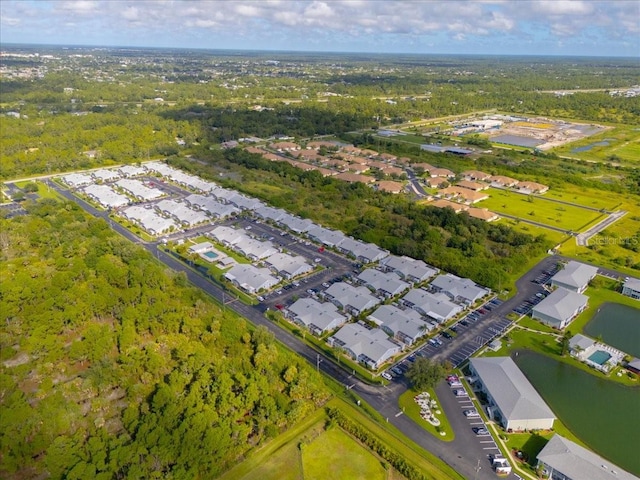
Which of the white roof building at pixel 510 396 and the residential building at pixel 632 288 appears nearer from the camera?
the white roof building at pixel 510 396

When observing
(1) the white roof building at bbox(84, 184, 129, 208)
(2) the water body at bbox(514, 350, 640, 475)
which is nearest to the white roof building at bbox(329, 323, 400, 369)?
(2) the water body at bbox(514, 350, 640, 475)

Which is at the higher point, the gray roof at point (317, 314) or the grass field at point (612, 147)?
the grass field at point (612, 147)

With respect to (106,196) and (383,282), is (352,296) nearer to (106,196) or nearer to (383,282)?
(383,282)

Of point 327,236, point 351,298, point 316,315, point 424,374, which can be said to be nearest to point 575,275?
point 351,298

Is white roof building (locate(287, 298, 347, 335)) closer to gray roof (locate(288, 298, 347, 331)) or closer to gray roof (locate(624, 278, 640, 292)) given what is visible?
gray roof (locate(288, 298, 347, 331))

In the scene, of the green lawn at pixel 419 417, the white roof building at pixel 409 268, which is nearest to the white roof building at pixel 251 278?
the white roof building at pixel 409 268

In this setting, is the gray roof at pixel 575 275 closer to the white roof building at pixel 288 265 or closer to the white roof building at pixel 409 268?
the white roof building at pixel 409 268
